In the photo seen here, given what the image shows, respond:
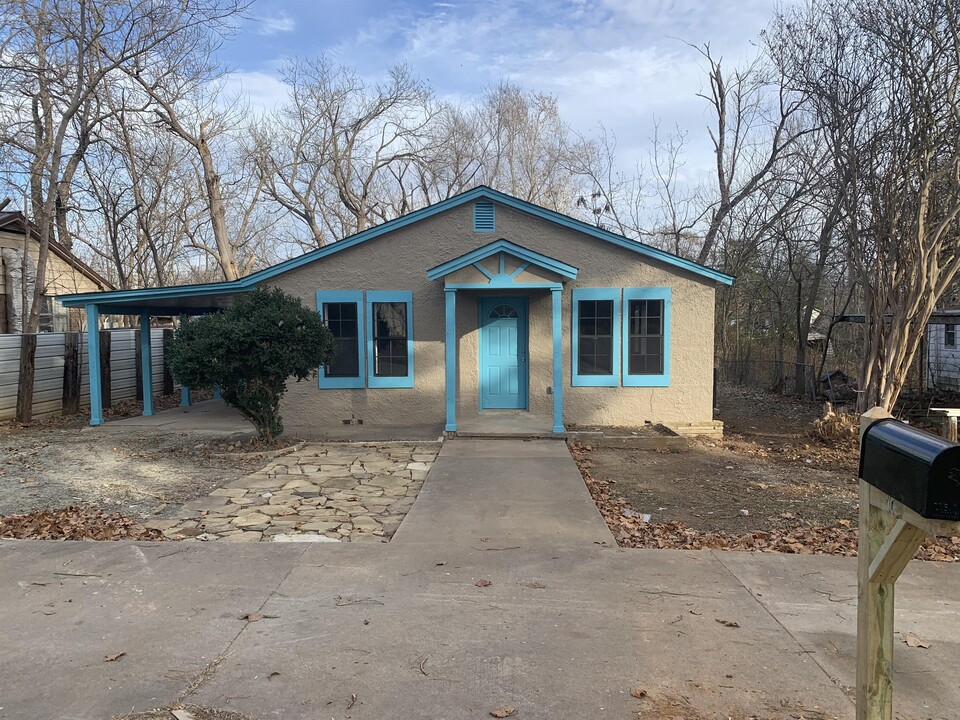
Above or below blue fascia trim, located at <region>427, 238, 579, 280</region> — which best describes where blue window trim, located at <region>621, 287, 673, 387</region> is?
below

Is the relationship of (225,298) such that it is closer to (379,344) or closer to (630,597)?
(379,344)

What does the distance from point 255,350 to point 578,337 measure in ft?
18.6

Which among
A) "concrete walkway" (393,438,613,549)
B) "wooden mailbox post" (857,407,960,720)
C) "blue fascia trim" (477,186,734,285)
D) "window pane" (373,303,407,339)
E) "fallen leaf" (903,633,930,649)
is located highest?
"blue fascia trim" (477,186,734,285)

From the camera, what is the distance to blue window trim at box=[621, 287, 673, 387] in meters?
11.7

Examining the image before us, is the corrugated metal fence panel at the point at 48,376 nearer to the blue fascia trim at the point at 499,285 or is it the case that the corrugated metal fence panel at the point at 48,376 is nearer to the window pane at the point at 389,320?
the window pane at the point at 389,320

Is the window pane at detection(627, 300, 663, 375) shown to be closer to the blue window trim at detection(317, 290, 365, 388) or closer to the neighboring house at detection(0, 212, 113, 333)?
the blue window trim at detection(317, 290, 365, 388)

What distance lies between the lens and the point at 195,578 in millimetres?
4738

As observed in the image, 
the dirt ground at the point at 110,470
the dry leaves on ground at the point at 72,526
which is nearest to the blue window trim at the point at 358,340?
the dirt ground at the point at 110,470

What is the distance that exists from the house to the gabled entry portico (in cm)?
4

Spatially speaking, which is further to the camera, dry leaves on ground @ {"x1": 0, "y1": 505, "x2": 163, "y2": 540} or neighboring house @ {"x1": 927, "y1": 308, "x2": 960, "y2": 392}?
neighboring house @ {"x1": 927, "y1": 308, "x2": 960, "y2": 392}

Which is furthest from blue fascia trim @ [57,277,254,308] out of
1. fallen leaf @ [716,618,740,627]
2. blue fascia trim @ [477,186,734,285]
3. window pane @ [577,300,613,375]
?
fallen leaf @ [716,618,740,627]

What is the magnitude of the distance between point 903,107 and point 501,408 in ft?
26.3

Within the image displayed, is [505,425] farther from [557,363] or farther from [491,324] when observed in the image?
[491,324]

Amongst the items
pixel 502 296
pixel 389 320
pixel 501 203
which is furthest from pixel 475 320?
pixel 501 203
